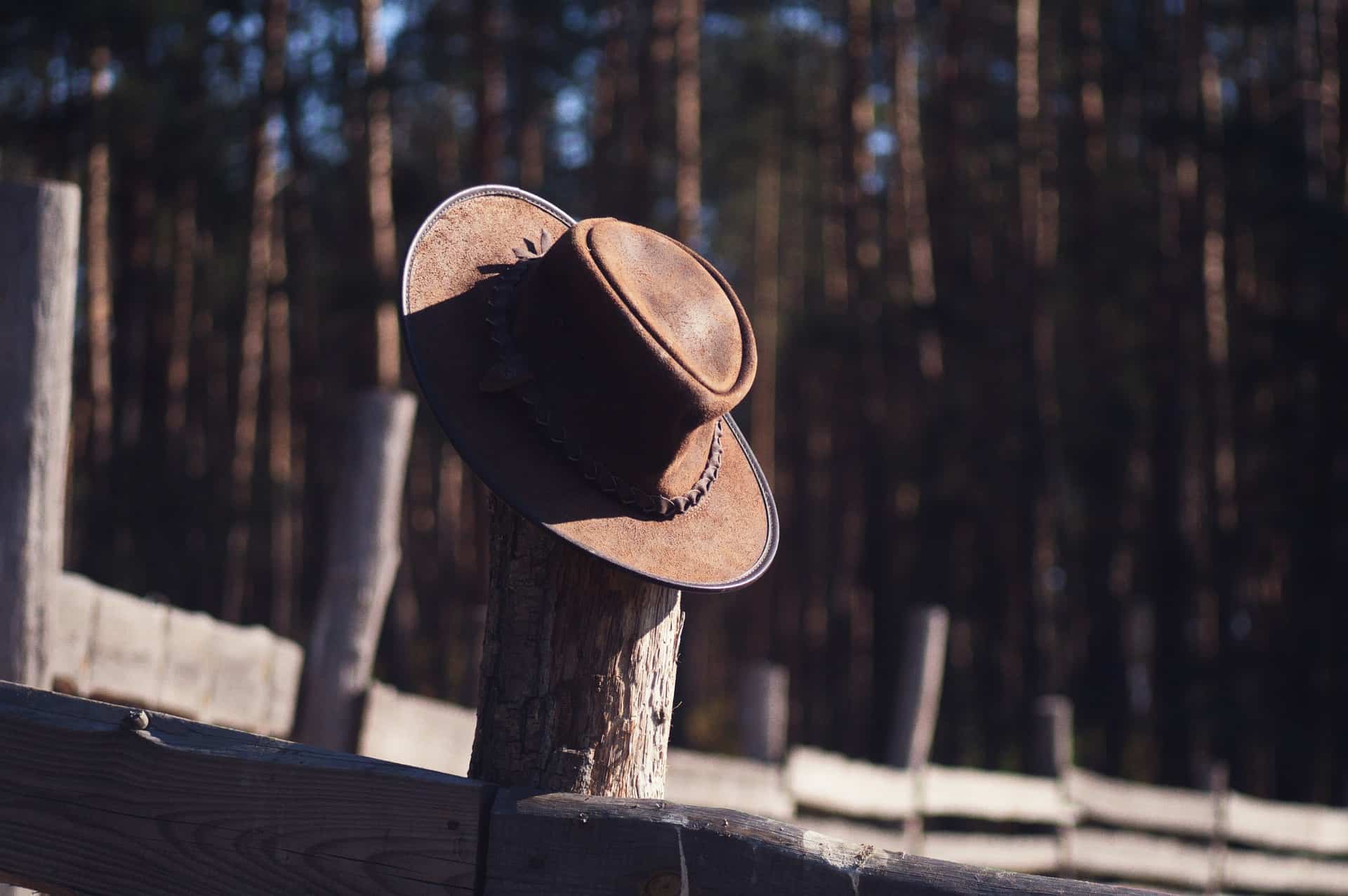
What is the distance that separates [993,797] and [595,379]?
590 centimetres

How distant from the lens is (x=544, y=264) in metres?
1.94

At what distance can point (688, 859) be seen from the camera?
1.65 meters

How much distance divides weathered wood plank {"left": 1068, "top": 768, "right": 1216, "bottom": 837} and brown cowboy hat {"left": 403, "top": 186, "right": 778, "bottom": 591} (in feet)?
21.1

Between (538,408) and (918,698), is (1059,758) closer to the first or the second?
(918,698)

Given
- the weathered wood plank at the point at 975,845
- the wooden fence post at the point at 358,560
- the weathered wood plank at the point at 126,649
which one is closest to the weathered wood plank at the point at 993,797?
the weathered wood plank at the point at 975,845

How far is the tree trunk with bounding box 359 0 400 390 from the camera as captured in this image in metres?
10.7

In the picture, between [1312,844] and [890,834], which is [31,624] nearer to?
[890,834]

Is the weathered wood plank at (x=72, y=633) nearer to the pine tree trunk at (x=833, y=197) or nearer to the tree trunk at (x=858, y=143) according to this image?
the tree trunk at (x=858, y=143)

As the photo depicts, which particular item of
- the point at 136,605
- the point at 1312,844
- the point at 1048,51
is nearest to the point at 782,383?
the point at 1048,51

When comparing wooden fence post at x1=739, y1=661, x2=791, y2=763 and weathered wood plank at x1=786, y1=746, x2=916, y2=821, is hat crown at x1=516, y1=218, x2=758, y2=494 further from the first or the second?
wooden fence post at x1=739, y1=661, x2=791, y2=763

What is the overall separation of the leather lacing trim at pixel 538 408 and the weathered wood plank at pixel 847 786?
410 cm

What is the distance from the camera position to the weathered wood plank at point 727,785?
4988 mm

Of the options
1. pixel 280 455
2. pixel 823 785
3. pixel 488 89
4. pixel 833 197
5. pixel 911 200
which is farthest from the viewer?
pixel 833 197

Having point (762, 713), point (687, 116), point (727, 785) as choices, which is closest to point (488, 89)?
point (687, 116)
